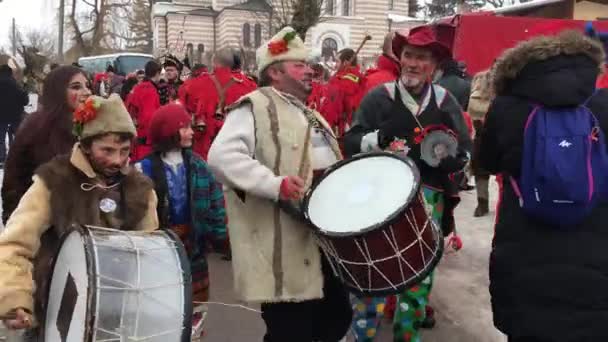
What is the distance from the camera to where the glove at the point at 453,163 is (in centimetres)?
326

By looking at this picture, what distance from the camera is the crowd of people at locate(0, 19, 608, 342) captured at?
2275mm

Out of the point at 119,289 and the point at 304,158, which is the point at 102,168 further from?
the point at 304,158

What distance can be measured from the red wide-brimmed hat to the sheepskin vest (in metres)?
1.02

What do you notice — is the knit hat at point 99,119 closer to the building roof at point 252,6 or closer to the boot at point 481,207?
the boot at point 481,207

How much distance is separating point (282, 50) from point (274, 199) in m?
0.75

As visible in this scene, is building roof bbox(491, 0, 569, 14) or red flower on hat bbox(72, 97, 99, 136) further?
building roof bbox(491, 0, 569, 14)

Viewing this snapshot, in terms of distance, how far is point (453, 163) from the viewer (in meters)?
3.27

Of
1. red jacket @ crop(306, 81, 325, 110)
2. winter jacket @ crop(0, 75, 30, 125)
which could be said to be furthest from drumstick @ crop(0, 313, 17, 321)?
winter jacket @ crop(0, 75, 30, 125)

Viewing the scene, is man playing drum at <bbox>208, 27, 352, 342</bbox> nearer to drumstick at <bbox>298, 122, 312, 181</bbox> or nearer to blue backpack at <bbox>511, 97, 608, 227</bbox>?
drumstick at <bbox>298, 122, 312, 181</bbox>

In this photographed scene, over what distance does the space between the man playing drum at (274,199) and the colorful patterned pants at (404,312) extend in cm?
69

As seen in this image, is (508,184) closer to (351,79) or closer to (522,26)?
(351,79)

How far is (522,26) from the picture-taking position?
983cm

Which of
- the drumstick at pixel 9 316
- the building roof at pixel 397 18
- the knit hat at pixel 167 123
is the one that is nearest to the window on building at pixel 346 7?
the building roof at pixel 397 18

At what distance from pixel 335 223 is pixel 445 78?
5.09 meters
